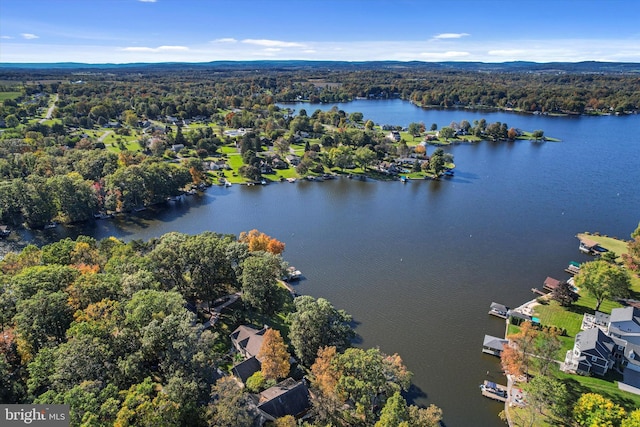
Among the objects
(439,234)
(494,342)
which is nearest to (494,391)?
(494,342)

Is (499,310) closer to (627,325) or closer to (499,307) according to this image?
(499,307)

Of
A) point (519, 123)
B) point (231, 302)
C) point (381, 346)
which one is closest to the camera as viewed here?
point (381, 346)

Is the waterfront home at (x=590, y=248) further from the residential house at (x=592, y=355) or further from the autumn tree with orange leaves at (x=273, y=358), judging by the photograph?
the autumn tree with orange leaves at (x=273, y=358)

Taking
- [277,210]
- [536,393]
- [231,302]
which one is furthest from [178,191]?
[536,393]

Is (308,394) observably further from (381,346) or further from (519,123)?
(519,123)

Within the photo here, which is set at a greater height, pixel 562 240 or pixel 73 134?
pixel 73 134

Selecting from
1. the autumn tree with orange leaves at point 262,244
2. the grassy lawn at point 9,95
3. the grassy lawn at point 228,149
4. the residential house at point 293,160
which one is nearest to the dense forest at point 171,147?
the residential house at point 293,160
